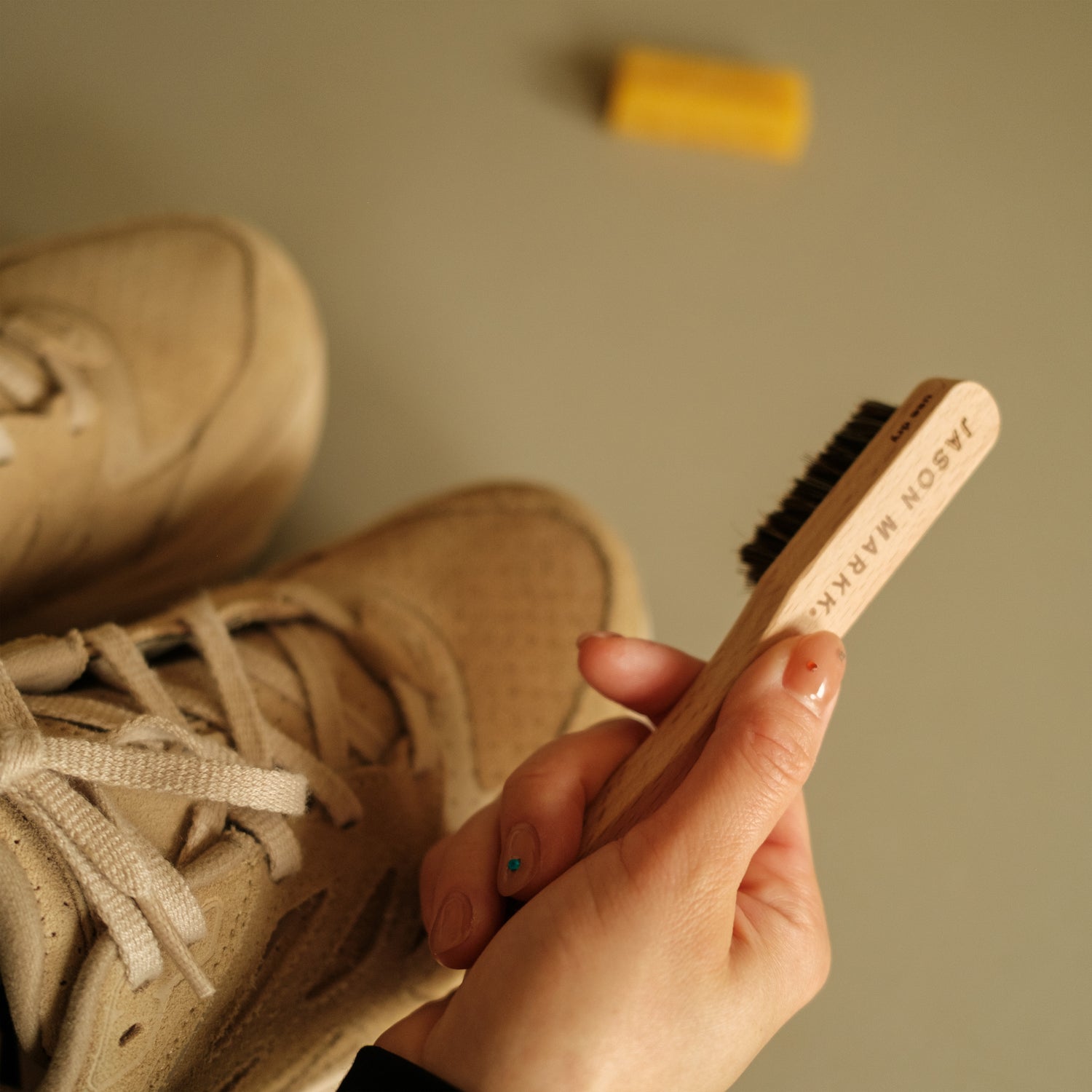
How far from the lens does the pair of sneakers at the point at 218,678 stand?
19.1 inches

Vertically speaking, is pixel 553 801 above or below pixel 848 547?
below

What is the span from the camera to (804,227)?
99cm

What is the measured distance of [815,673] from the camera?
464 millimetres

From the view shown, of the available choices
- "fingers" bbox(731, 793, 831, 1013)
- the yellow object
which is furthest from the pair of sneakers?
the yellow object

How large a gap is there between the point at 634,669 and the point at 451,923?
164 millimetres

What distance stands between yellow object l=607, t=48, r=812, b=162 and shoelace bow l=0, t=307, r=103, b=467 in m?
0.56

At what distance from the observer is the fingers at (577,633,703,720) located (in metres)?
0.55

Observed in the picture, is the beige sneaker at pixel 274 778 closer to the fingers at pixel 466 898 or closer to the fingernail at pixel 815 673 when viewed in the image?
the fingers at pixel 466 898

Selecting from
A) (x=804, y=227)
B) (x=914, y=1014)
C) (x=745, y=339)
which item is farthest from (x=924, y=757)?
(x=804, y=227)

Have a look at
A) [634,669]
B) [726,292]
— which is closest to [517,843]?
[634,669]

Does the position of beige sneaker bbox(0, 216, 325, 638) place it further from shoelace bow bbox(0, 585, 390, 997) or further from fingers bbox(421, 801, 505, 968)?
fingers bbox(421, 801, 505, 968)

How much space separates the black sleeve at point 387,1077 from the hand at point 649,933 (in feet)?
0.03

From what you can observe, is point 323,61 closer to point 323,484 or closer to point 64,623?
point 323,484

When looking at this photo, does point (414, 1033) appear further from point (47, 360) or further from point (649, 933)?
point (47, 360)
